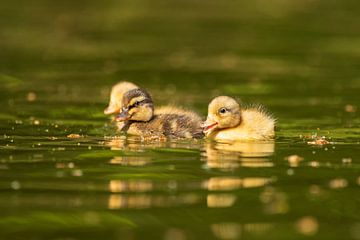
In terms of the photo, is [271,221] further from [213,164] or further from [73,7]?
[73,7]

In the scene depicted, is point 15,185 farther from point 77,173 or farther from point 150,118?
point 150,118

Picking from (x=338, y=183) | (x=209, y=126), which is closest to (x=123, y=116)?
(x=209, y=126)

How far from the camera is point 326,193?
848cm

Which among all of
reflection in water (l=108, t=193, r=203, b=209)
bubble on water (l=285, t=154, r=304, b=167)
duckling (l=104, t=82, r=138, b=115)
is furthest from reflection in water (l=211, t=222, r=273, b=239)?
duckling (l=104, t=82, r=138, b=115)

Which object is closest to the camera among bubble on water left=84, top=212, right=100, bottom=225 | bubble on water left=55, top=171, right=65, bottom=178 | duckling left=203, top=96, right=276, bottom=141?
bubble on water left=84, top=212, right=100, bottom=225

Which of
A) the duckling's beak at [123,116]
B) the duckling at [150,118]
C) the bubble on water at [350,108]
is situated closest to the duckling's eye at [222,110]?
the duckling at [150,118]

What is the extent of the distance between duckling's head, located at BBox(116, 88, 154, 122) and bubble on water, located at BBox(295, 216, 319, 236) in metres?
5.02

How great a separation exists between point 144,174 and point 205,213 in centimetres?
157

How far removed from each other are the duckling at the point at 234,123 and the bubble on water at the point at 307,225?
3.91 metres

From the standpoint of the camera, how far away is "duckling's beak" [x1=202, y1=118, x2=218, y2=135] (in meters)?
11.6

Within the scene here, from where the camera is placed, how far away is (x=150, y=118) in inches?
494

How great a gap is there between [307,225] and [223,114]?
4.20m

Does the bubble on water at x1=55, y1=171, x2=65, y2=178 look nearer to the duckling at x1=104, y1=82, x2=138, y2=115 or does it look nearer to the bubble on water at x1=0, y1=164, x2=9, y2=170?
the bubble on water at x1=0, y1=164, x2=9, y2=170

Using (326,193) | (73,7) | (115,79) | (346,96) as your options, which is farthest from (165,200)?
(73,7)
